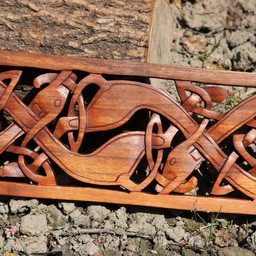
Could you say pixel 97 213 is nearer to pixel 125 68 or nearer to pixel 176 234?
pixel 176 234

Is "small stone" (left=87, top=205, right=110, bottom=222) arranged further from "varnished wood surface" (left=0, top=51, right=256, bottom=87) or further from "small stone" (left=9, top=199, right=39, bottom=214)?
"varnished wood surface" (left=0, top=51, right=256, bottom=87)

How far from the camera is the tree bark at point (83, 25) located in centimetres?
224

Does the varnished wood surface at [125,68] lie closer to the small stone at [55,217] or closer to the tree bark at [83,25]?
the tree bark at [83,25]

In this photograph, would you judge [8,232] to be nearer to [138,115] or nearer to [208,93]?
[138,115]

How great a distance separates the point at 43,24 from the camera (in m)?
2.27

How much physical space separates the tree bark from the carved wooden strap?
11cm

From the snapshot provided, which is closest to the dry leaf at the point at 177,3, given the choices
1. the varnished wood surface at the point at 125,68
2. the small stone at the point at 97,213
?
the varnished wood surface at the point at 125,68

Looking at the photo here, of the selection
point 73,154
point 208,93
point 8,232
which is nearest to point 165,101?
point 208,93

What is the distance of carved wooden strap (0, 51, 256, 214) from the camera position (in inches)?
85.1

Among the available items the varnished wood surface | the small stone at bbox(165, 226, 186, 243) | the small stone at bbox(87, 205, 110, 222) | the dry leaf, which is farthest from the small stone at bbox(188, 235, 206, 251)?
the dry leaf

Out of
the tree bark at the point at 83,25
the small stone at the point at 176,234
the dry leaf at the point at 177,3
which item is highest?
the dry leaf at the point at 177,3

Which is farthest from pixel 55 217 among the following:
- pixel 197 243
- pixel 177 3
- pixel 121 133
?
pixel 177 3

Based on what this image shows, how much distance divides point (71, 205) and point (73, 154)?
0.67ft

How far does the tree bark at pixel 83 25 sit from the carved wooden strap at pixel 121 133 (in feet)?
0.35
